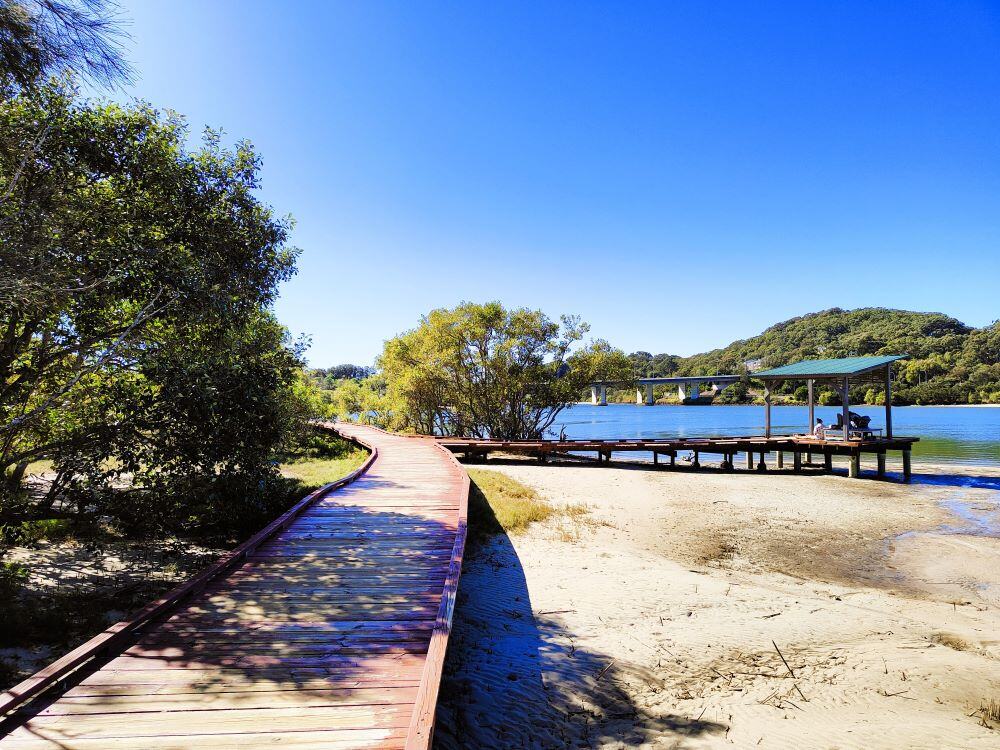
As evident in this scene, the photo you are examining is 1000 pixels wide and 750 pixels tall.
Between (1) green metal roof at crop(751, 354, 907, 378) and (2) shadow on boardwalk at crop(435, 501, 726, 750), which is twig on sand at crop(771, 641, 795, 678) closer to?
(2) shadow on boardwalk at crop(435, 501, 726, 750)

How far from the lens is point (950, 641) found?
640 centimetres

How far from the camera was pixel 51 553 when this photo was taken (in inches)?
341

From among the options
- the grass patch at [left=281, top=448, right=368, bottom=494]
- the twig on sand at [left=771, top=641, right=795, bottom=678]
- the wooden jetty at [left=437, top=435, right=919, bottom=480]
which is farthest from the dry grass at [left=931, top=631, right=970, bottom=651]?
the wooden jetty at [left=437, top=435, right=919, bottom=480]

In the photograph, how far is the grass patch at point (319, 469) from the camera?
16188 mm

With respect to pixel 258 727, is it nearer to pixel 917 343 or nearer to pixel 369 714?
pixel 369 714

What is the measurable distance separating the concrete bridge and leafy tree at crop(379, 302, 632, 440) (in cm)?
182

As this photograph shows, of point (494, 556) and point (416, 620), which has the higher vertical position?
point (416, 620)

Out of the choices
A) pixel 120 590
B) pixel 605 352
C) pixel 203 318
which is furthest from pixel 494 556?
pixel 605 352

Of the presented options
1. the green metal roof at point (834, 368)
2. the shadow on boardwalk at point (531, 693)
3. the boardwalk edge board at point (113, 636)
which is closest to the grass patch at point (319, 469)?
the boardwalk edge board at point (113, 636)

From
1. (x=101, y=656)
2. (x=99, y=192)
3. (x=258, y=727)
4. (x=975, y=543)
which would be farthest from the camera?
(x=975, y=543)

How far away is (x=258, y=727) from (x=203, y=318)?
657 cm

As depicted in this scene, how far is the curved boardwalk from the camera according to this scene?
3.02 m

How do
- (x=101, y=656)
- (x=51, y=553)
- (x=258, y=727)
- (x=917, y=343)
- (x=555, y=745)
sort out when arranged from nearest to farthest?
(x=258, y=727), (x=101, y=656), (x=555, y=745), (x=51, y=553), (x=917, y=343)

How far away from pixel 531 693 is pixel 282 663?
8.58 feet
